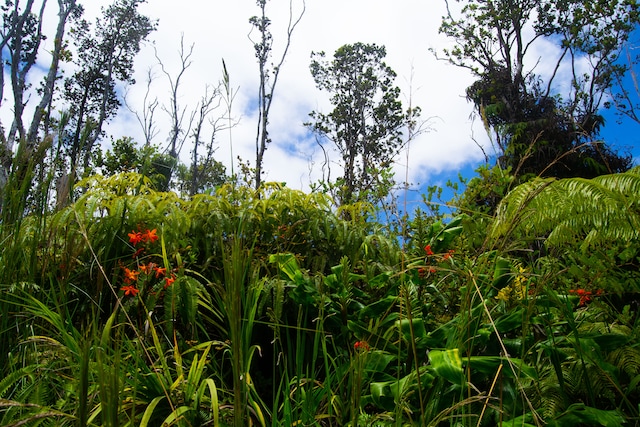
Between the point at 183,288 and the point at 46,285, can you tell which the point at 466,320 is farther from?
the point at 46,285

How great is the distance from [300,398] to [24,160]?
2.86ft

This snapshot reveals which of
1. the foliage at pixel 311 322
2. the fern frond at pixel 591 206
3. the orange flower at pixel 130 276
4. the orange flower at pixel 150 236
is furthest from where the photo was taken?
the orange flower at pixel 150 236

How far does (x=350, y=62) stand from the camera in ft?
46.4

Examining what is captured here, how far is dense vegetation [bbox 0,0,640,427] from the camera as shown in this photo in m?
0.86

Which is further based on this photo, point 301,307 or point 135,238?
point 135,238

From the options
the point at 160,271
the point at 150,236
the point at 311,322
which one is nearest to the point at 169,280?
the point at 160,271

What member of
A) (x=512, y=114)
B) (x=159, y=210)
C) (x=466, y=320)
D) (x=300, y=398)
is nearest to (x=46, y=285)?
(x=159, y=210)

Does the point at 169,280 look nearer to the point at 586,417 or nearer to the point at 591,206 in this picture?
the point at 586,417

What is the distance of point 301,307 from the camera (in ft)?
3.31

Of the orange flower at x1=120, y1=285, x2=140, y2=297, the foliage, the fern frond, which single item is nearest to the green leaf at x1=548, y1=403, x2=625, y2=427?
the foliage

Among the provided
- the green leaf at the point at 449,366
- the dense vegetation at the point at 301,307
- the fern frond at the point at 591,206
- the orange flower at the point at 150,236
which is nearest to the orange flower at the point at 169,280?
the dense vegetation at the point at 301,307

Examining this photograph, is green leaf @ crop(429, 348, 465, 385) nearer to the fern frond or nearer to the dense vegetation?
the dense vegetation

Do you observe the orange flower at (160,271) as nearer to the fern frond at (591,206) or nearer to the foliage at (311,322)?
the foliage at (311,322)

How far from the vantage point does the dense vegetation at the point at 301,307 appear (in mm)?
860
